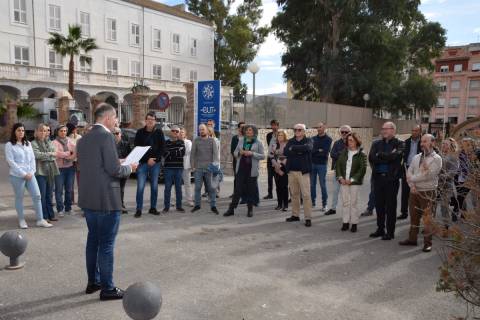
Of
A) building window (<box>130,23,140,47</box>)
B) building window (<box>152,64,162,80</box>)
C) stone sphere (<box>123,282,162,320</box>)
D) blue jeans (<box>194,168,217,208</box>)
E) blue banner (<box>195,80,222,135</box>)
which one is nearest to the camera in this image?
stone sphere (<box>123,282,162,320</box>)

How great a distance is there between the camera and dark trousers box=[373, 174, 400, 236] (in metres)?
6.63

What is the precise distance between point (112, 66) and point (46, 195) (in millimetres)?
32854

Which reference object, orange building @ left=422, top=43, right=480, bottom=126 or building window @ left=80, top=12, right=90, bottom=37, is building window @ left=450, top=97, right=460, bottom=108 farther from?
building window @ left=80, top=12, right=90, bottom=37

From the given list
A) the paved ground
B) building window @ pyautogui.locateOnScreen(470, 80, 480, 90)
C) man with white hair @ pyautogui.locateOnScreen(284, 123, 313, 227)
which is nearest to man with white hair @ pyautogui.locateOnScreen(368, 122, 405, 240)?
the paved ground

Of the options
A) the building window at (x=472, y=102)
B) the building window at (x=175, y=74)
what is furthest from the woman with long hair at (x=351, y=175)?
the building window at (x=472, y=102)

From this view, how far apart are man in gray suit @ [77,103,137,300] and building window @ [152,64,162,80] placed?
38180 mm

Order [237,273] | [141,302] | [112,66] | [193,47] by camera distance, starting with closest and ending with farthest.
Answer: [141,302] → [237,273] → [112,66] → [193,47]

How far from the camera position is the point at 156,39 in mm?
40656

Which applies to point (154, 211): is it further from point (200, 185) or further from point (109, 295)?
point (109, 295)

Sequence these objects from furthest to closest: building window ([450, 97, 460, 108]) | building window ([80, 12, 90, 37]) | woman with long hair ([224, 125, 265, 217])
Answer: building window ([450, 97, 460, 108]) → building window ([80, 12, 90, 37]) → woman with long hair ([224, 125, 265, 217])

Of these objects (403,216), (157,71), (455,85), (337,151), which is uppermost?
(455,85)

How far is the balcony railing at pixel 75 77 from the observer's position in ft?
94.1

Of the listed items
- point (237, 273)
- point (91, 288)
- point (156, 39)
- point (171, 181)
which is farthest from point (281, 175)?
point (156, 39)

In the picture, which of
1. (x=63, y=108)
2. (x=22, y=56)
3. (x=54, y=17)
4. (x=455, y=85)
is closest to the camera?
(x=63, y=108)
